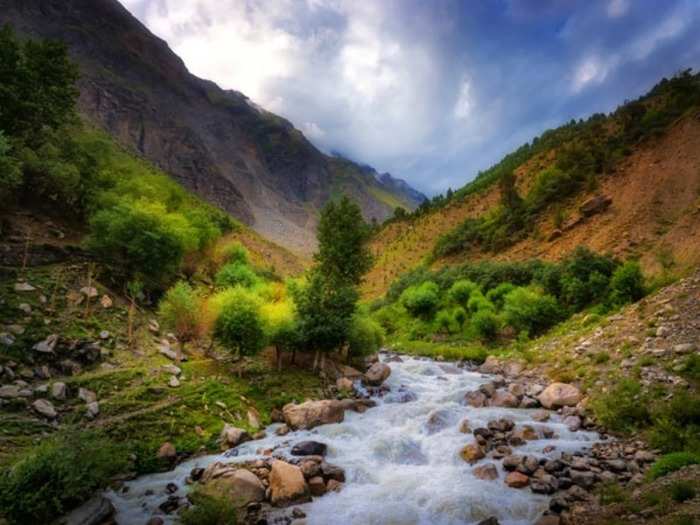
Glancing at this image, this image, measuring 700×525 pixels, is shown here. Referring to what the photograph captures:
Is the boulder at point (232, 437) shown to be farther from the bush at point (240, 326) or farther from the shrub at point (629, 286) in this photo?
the shrub at point (629, 286)

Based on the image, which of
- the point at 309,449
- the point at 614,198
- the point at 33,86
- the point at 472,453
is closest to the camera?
the point at 472,453

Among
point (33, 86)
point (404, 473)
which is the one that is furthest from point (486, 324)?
point (33, 86)

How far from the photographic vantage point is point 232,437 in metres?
17.8

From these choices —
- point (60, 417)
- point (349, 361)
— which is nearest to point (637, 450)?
point (349, 361)

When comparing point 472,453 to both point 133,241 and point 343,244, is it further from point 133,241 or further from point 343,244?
point 133,241

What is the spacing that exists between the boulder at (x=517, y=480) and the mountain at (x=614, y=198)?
78.2 feet

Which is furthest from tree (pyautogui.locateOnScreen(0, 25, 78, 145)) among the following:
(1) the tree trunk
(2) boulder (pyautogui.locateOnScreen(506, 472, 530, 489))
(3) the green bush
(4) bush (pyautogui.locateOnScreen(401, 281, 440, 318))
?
(3) the green bush

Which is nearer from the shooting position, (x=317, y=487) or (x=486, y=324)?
(x=317, y=487)

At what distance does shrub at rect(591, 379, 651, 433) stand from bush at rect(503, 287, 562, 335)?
15710 mm

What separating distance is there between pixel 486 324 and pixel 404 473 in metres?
24.8

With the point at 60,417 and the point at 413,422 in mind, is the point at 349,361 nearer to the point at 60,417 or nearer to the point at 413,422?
the point at 413,422

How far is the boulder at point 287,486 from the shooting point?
13.0 metres

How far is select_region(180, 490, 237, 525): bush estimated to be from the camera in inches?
443

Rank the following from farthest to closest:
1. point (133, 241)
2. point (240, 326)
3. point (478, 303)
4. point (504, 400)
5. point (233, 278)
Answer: point (478, 303) < point (233, 278) < point (133, 241) < point (240, 326) < point (504, 400)
